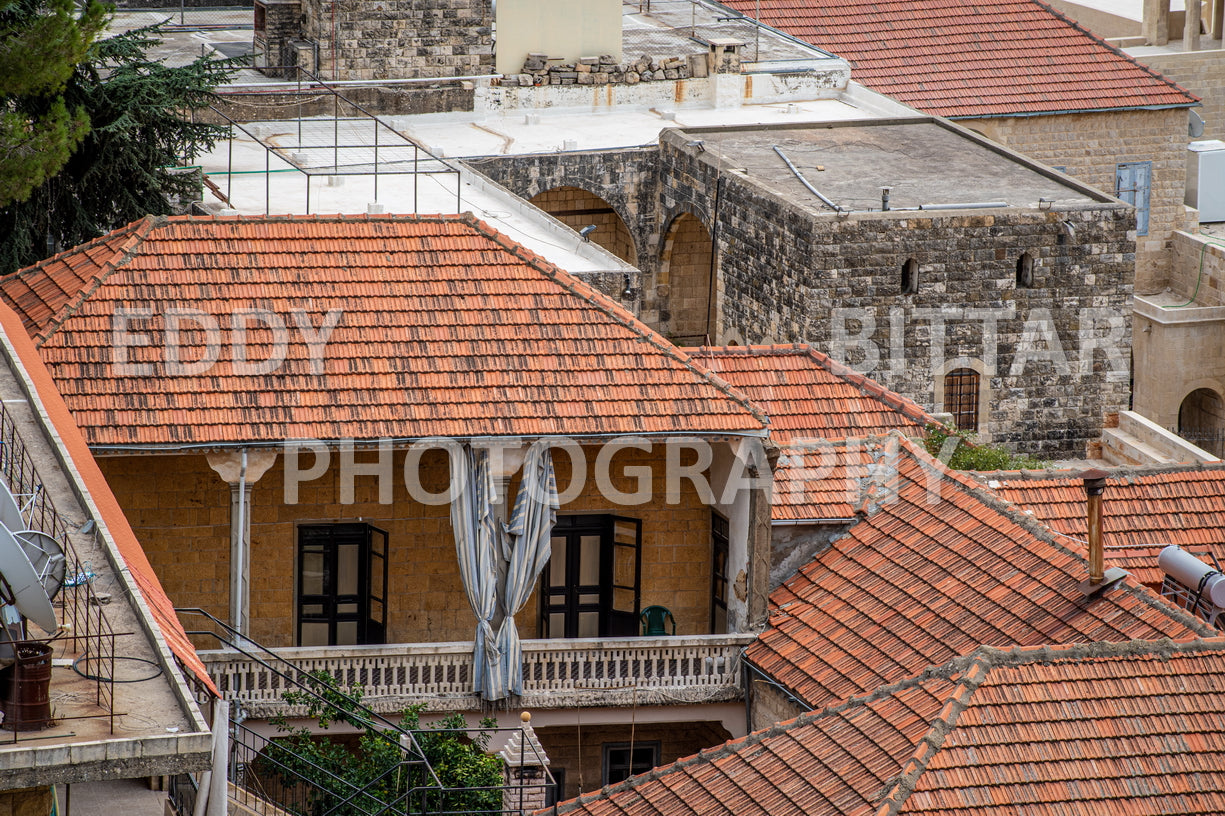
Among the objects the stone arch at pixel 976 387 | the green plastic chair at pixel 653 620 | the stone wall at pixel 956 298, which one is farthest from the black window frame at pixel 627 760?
the stone arch at pixel 976 387

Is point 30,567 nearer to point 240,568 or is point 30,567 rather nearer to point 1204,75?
point 240,568

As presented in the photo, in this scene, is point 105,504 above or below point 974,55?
below

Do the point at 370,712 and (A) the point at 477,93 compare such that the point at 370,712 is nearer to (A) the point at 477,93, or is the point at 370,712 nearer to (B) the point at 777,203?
(B) the point at 777,203

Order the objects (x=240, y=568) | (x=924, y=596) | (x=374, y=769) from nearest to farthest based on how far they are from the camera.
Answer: (x=374, y=769) < (x=924, y=596) < (x=240, y=568)

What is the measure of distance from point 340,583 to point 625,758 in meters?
4.10

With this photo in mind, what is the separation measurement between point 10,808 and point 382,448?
32.1ft

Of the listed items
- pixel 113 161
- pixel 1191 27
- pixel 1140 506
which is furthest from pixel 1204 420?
pixel 113 161

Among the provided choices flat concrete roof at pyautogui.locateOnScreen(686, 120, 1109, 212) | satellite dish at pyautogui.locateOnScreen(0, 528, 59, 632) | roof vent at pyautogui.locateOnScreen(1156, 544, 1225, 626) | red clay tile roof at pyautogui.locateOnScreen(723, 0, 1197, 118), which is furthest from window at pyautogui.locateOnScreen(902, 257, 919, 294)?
satellite dish at pyautogui.locateOnScreen(0, 528, 59, 632)

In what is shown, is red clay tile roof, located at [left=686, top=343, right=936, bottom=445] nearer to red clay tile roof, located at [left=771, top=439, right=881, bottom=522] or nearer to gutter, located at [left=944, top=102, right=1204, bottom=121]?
red clay tile roof, located at [left=771, top=439, right=881, bottom=522]

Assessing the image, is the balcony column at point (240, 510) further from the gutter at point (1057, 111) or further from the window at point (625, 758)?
the gutter at point (1057, 111)

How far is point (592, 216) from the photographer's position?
4191 centimetres

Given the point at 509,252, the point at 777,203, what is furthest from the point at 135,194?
the point at 777,203

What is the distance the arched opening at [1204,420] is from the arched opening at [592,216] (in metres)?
11.8

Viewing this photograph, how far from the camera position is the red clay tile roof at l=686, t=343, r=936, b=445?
2839cm
